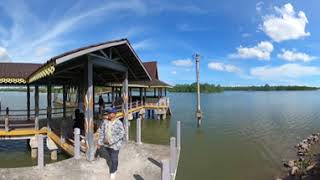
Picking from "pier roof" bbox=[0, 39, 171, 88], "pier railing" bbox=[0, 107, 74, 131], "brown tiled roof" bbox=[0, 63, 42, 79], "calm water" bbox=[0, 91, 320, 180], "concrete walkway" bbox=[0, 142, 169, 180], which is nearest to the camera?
"concrete walkway" bbox=[0, 142, 169, 180]

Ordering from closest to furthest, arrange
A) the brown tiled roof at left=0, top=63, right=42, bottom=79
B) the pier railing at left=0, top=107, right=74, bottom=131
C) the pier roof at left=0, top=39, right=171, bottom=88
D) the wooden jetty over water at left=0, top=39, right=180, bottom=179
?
1. the pier roof at left=0, top=39, right=171, bottom=88
2. the wooden jetty over water at left=0, top=39, right=180, bottom=179
3. the brown tiled roof at left=0, top=63, right=42, bottom=79
4. the pier railing at left=0, top=107, right=74, bottom=131

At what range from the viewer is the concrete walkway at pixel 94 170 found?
789 centimetres

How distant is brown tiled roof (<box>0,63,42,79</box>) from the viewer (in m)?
12.8

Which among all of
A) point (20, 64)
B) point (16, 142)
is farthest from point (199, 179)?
point (16, 142)

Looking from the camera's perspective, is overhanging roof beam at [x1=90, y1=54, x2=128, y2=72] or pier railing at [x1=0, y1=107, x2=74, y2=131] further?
pier railing at [x1=0, y1=107, x2=74, y2=131]

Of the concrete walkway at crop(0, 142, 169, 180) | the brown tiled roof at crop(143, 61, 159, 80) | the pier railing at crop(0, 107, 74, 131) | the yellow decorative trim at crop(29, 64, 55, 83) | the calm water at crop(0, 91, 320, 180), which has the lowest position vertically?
the calm water at crop(0, 91, 320, 180)

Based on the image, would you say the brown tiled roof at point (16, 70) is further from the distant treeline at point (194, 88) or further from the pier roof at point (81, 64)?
the distant treeline at point (194, 88)

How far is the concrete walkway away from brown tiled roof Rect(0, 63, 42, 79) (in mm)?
5408

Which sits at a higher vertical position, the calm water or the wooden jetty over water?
the wooden jetty over water

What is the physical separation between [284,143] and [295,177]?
9.86m

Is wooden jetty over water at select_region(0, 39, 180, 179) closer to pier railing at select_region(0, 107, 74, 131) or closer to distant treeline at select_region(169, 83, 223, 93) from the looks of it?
pier railing at select_region(0, 107, 74, 131)

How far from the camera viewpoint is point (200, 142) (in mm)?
21812

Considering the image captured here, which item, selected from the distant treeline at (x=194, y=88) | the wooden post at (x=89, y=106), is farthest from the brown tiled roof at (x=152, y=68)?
the distant treeline at (x=194, y=88)

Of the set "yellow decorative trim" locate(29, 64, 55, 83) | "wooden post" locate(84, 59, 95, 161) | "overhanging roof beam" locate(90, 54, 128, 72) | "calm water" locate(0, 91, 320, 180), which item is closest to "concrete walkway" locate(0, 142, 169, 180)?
"wooden post" locate(84, 59, 95, 161)
